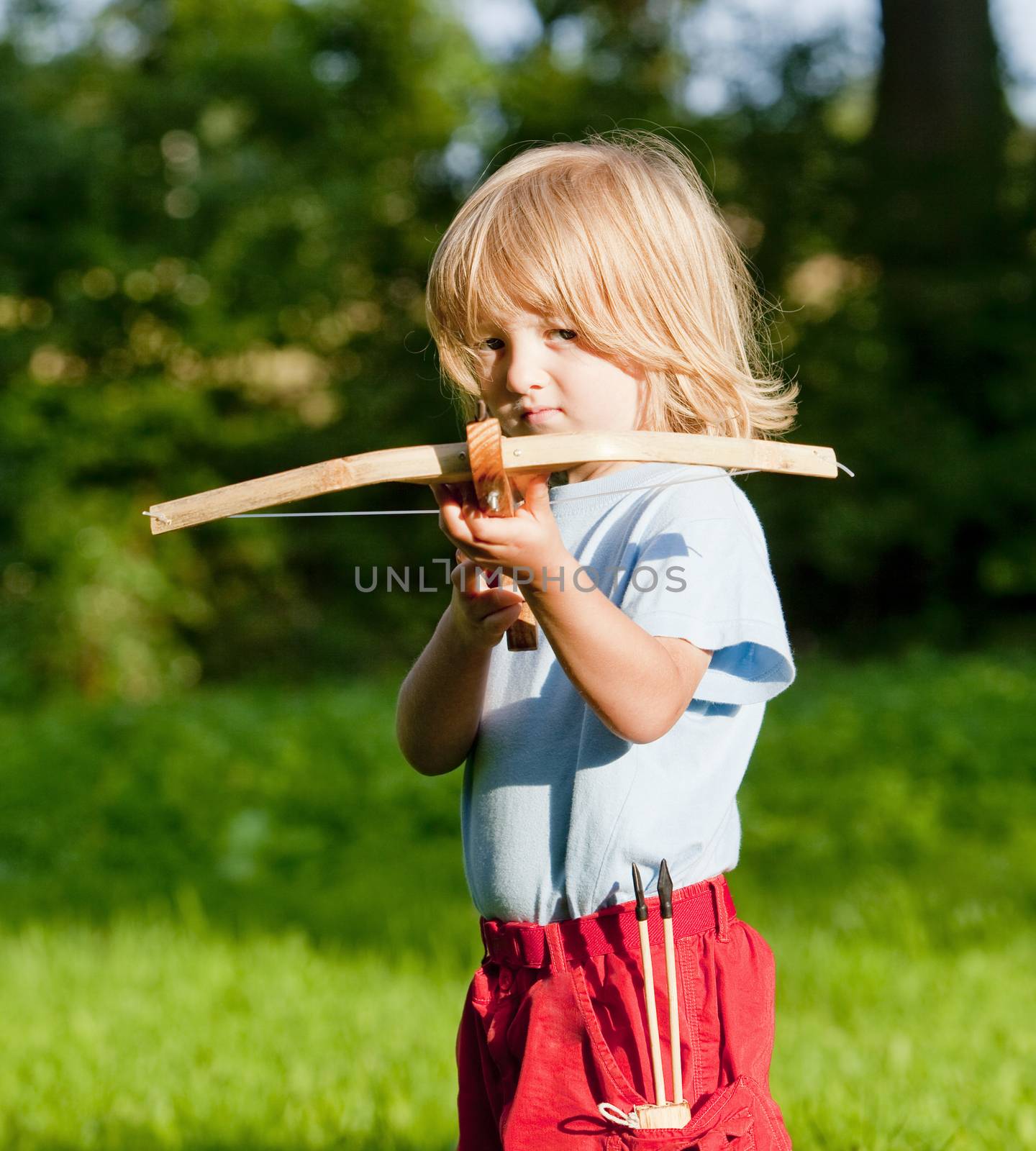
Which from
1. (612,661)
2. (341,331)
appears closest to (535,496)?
(612,661)

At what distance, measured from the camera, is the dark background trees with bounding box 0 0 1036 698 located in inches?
385

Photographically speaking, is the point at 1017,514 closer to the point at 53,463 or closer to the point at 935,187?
the point at 935,187

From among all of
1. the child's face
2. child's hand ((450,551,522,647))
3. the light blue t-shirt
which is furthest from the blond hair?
child's hand ((450,551,522,647))

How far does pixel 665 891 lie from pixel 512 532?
474mm

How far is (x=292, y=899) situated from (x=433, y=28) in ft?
35.5

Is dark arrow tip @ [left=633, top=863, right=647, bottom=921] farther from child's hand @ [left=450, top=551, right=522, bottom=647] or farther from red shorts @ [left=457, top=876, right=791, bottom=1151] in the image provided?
child's hand @ [left=450, top=551, right=522, bottom=647]

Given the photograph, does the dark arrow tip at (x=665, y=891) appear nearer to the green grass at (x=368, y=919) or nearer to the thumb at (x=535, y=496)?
the thumb at (x=535, y=496)

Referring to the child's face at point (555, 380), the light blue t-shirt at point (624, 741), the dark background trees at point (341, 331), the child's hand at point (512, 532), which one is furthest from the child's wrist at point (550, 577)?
the dark background trees at point (341, 331)

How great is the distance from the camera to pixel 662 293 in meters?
1.70

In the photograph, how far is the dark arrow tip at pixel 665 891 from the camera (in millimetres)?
1552

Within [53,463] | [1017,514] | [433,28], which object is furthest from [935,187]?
[53,463]

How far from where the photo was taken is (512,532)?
1.37m

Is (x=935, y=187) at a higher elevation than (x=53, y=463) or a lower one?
higher

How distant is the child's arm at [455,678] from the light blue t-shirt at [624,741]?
46mm
